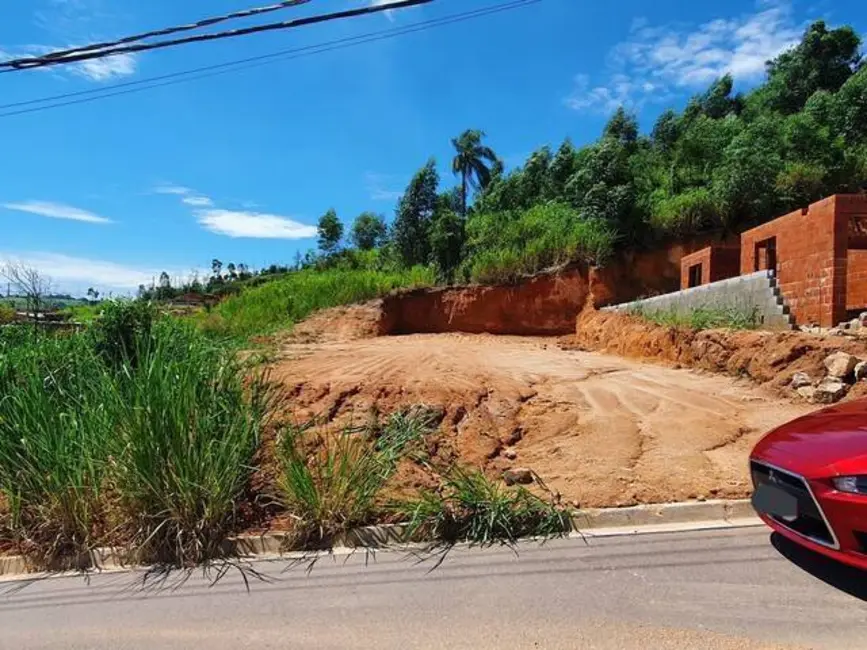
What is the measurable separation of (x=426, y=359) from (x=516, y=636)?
259 inches

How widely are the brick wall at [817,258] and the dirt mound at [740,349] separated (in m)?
1.44

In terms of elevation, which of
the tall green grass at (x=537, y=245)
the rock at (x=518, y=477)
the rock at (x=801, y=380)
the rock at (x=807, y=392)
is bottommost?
the rock at (x=518, y=477)

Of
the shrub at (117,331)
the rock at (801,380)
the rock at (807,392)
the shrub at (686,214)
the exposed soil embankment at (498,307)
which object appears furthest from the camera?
the exposed soil embankment at (498,307)

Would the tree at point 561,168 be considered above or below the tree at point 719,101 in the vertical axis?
below

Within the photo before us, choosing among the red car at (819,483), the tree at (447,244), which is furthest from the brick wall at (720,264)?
the red car at (819,483)

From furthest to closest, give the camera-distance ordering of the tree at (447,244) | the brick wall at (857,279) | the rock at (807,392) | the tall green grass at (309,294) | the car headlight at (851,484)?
the tree at (447,244) < the tall green grass at (309,294) < the brick wall at (857,279) < the rock at (807,392) < the car headlight at (851,484)

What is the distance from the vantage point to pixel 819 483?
3.00m

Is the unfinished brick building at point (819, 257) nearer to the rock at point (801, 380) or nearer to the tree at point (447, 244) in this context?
the rock at point (801, 380)

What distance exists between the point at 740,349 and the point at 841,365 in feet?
5.98

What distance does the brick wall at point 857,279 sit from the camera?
1085 centimetres

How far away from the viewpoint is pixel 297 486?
448 centimetres

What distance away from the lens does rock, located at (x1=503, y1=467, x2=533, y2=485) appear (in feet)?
16.5

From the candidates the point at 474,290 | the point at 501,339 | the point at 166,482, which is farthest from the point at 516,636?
the point at 474,290

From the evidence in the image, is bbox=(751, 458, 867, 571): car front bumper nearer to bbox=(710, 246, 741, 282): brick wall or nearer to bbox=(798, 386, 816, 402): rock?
Answer: bbox=(798, 386, 816, 402): rock
